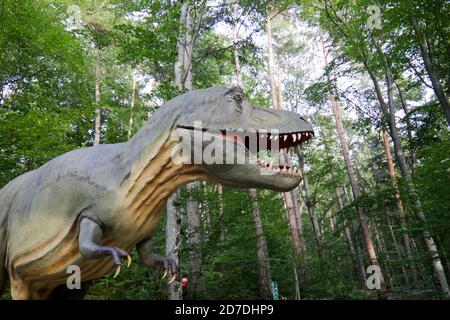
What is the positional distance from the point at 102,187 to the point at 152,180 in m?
0.26

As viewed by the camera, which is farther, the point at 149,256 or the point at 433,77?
the point at 433,77

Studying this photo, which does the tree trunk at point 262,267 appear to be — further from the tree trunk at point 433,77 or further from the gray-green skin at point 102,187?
the gray-green skin at point 102,187

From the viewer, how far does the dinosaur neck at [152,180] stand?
179 centimetres

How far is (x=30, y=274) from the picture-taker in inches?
77.4

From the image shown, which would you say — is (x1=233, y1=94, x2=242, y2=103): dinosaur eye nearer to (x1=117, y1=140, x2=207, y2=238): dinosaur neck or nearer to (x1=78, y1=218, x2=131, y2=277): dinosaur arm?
(x1=117, y1=140, x2=207, y2=238): dinosaur neck

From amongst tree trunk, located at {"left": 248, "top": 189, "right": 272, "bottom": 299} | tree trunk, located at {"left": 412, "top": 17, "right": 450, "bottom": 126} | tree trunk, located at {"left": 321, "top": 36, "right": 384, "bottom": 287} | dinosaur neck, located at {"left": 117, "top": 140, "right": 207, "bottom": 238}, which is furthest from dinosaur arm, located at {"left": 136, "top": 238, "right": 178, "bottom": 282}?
tree trunk, located at {"left": 321, "top": 36, "right": 384, "bottom": 287}

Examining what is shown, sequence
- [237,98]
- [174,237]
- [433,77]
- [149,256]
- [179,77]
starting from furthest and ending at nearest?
1. [179,77]
2. [433,77]
3. [174,237]
4. [149,256]
5. [237,98]

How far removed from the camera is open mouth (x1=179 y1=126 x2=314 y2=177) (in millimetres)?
1759

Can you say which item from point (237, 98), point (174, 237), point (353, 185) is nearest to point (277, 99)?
point (353, 185)

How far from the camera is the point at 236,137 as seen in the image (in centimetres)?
181

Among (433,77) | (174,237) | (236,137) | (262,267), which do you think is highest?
(433,77)

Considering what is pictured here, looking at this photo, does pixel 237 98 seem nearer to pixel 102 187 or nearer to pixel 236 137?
pixel 236 137

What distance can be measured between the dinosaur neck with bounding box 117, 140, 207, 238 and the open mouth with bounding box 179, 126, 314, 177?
20 centimetres
